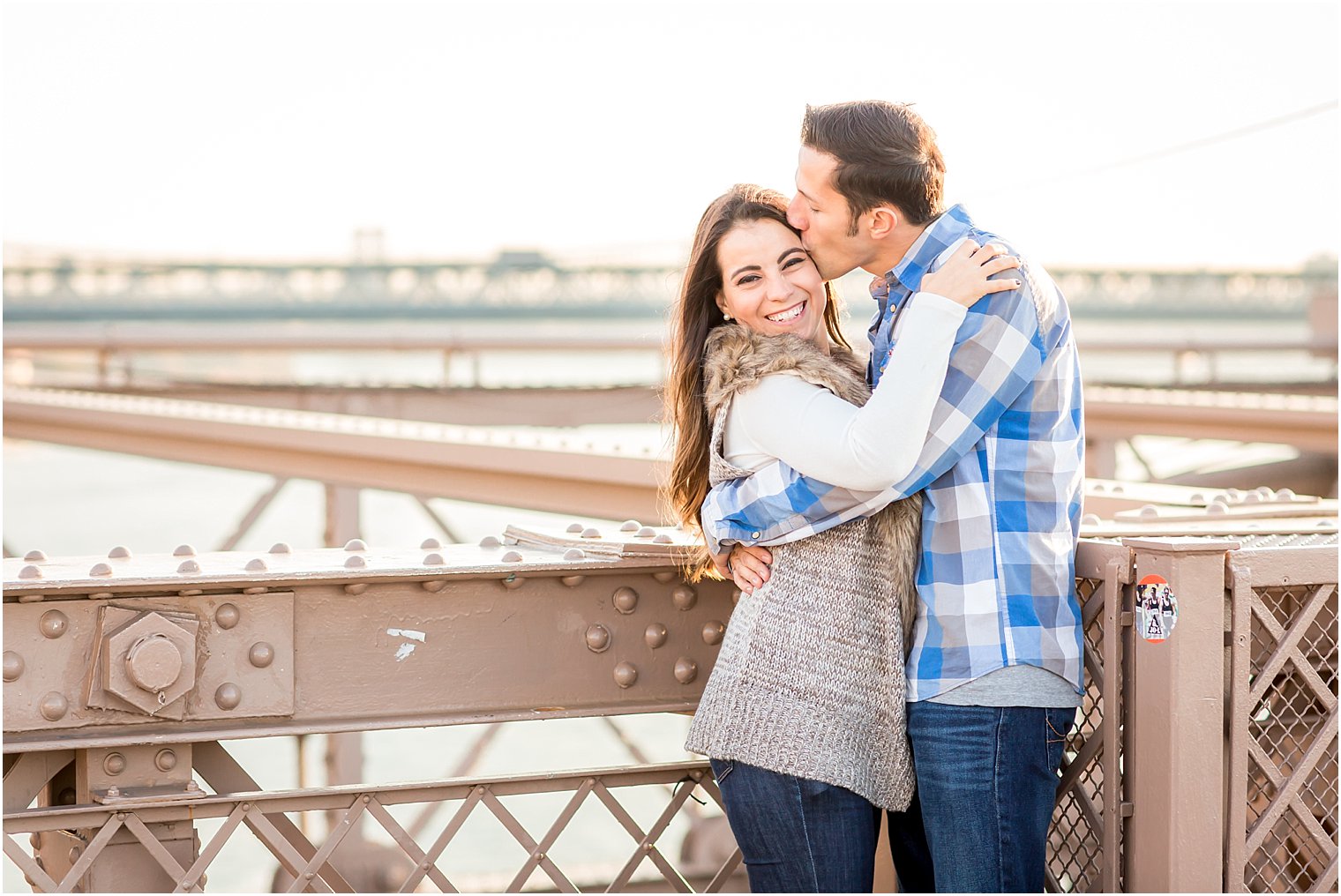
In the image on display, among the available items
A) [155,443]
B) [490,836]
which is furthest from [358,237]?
[155,443]

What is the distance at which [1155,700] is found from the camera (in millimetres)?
2604

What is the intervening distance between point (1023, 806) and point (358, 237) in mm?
43008

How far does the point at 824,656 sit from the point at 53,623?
64.2 inches

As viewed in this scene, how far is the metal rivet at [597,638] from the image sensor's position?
10.1 ft

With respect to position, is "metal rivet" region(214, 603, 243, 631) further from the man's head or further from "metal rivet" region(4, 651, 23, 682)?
the man's head

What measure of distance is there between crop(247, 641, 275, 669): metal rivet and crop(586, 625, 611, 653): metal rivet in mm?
735

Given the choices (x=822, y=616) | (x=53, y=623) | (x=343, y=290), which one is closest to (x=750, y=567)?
(x=822, y=616)

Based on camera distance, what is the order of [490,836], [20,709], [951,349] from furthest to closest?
[490,836] → [20,709] → [951,349]

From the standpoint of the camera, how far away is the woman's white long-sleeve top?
2.40m

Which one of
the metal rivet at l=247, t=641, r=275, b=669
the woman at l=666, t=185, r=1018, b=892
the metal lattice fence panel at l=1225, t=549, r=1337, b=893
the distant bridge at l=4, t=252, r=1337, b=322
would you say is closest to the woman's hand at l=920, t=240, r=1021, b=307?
the woman at l=666, t=185, r=1018, b=892

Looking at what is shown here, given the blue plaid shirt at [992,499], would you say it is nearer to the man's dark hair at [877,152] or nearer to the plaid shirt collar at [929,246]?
the plaid shirt collar at [929,246]

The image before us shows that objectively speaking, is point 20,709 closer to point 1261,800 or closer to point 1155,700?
point 1155,700

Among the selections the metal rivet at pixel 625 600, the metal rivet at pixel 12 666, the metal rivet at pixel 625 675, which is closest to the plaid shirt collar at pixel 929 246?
the metal rivet at pixel 625 600

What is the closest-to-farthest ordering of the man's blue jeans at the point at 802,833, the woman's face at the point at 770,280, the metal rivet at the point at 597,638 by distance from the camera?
the man's blue jeans at the point at 802,833 → the woman's face at the point at 770,280 → the metal rivet at the point at 597,638
